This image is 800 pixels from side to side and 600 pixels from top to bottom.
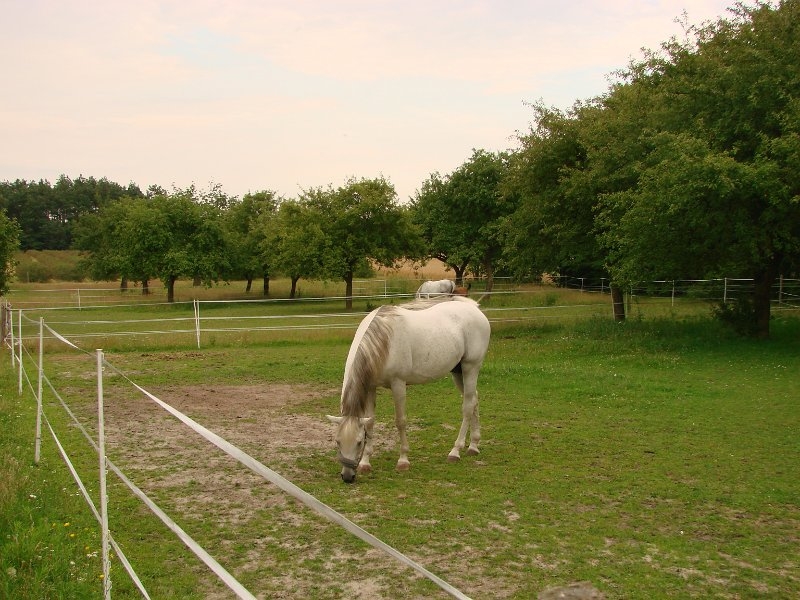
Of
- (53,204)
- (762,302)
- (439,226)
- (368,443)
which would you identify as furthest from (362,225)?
(53,204)

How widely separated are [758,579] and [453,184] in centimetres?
3270

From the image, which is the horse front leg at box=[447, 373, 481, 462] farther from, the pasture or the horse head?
the horse head

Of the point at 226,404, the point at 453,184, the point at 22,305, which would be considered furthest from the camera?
the point at 453,184

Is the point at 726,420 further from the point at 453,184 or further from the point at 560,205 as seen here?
the point at 453,184

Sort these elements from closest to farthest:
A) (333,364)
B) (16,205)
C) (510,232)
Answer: (333,364) < (510,232) < (16,205)

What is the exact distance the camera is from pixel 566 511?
537cm

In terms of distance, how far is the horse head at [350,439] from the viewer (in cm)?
581

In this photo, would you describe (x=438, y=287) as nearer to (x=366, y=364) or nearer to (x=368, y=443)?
(x=368, y=443)

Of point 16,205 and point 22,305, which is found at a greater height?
point 16,205

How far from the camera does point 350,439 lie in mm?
5824

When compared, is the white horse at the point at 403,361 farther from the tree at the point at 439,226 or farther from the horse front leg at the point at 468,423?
the tree at the point at 439,226

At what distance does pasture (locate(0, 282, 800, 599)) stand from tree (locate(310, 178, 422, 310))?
18.4 m

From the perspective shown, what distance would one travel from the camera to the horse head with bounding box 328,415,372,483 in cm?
581

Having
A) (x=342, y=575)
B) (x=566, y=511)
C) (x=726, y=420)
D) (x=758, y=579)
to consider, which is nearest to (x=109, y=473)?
(x=342, y=575)
